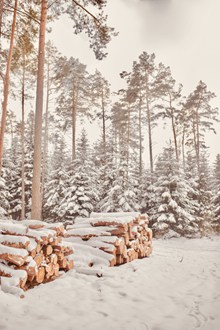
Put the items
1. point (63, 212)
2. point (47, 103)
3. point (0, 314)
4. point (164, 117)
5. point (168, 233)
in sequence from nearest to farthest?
point (0, 314), point (168, 233), point (63, 212), point (47, 103), point (164, 117)

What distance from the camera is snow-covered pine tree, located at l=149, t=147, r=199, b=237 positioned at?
57.7 feet

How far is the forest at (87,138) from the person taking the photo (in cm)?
1121

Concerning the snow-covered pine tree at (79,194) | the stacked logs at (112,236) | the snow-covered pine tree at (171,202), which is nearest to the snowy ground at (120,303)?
the stacked logs at (112,236)

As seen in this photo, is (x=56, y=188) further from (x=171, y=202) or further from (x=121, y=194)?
(x=171, y=202)

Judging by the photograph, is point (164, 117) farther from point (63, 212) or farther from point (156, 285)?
point (156, 285)

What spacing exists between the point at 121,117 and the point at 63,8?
1808 centimetres

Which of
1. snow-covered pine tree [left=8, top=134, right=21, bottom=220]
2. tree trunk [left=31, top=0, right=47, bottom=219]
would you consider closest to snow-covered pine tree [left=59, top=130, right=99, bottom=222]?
snow-covered pine tree [left=8, top=134, right=21, bottom=220]

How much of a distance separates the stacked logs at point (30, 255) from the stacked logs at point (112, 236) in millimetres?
1361

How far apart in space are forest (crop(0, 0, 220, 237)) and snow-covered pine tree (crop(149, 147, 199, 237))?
71 millimetres

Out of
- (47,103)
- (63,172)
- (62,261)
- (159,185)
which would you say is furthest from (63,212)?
(62,261)

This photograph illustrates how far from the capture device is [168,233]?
60.0ft

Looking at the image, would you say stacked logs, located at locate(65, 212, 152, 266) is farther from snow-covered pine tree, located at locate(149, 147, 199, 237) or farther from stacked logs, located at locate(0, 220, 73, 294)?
snow-covered pine tree, located at locate(149, 147, 199, 237)

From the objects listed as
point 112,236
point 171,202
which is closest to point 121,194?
point 171,202

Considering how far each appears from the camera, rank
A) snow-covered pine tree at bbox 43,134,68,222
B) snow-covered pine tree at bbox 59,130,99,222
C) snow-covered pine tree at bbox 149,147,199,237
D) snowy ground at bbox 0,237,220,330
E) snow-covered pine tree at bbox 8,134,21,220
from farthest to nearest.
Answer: snow-covered pine tree at bbox 8,134,21,220 < snow-covered pine tree at bbox 43,134,68,222 < snow-covered pine tree at bbox 59,130,99,222 < snow-covered pine tree at bbox 149,147,199,237 < snowy ground at bbox 0,237,220,330
